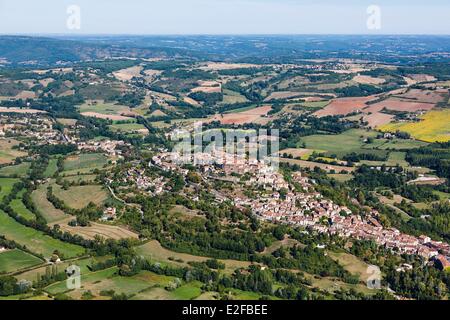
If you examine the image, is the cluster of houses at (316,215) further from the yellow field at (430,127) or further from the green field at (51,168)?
the yellow field at (430,127)

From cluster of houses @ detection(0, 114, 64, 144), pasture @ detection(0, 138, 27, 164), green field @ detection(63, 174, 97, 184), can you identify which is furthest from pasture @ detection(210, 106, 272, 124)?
green field @ detection(63, 174, 97, 184)

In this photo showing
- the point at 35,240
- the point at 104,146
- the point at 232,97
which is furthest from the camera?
the point at 232,97

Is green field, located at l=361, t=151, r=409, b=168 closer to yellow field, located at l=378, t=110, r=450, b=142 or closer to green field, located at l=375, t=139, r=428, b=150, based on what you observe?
green field, located at l=375, t=139, r=428, b=150

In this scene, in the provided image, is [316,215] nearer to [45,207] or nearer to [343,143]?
[45,207]

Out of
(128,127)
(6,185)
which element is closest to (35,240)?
(6,185)

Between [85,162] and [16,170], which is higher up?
[85,162]

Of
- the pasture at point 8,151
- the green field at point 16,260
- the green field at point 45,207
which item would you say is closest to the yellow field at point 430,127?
the green field at point 45,207

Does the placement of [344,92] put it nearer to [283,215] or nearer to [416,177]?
[416,177]
